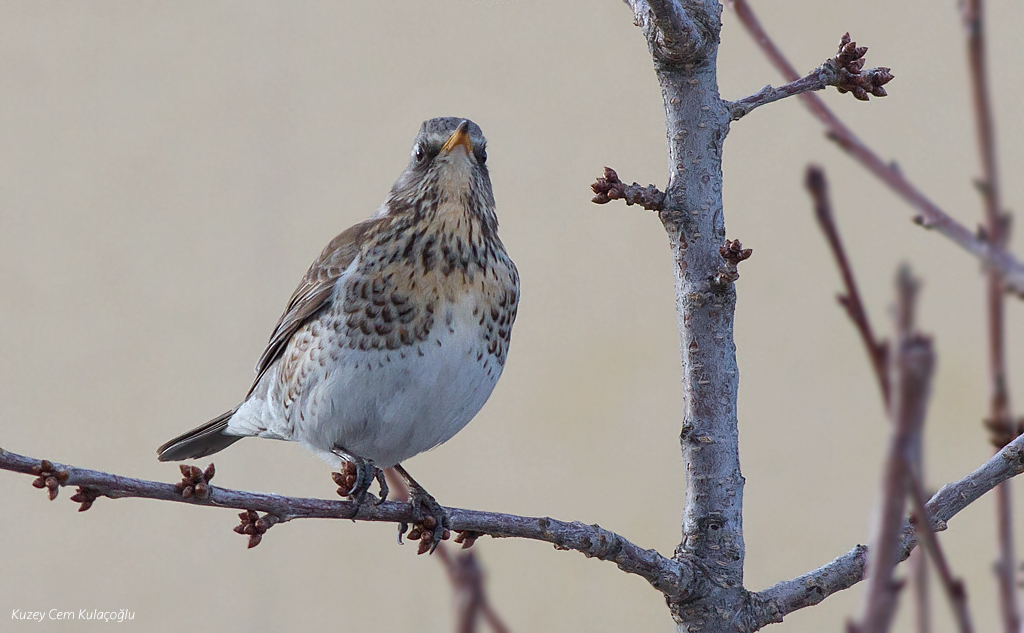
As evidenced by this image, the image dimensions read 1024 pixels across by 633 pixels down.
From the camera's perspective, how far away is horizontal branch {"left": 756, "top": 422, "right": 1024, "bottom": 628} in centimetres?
147

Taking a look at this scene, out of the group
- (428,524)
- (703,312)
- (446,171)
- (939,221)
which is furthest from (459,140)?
(939,221)

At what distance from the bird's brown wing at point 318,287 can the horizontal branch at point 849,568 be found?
3.14ft

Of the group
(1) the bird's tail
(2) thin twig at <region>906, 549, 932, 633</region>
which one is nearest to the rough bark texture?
(2) thin twig at <region>906, 549, 932, 633</region>

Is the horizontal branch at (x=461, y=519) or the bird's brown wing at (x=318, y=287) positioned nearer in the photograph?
the horizontal branch at (x=461, y=519)

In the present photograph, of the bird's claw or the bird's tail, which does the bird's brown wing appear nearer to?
the bird's tail

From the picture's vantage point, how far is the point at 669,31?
1.54 m

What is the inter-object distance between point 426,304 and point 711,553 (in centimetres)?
66

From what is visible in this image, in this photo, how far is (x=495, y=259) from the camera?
2033mm

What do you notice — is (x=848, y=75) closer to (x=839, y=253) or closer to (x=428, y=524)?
(x=428, y=524)

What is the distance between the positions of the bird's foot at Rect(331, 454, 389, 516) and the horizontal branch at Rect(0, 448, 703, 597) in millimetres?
50

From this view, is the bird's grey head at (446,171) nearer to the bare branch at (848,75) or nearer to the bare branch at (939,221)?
the bare branch at (848,75)

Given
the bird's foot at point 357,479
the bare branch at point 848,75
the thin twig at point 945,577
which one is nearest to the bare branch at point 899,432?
the thin twig at point 945,577

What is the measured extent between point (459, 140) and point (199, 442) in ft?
3.05

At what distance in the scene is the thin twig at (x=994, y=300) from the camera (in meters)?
Answer: 0.51
